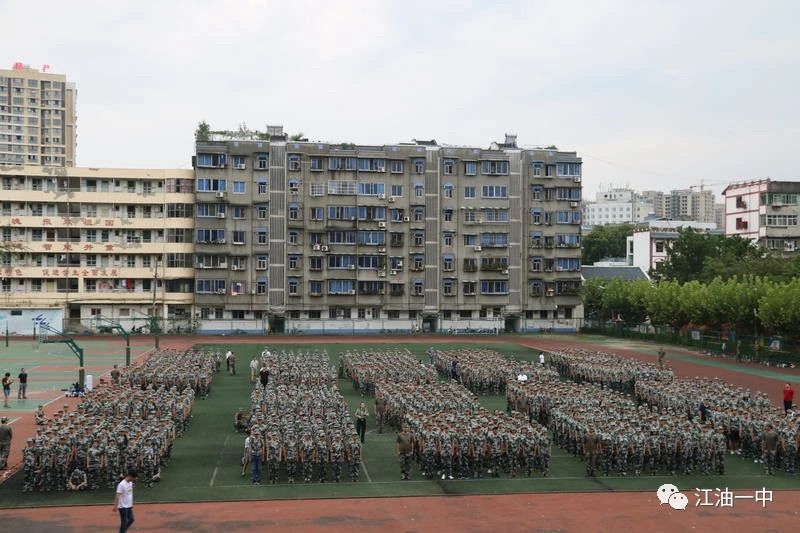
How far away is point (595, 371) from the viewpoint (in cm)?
3759

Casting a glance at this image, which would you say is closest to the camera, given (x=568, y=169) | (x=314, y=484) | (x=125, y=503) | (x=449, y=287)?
(x=125, y=503)

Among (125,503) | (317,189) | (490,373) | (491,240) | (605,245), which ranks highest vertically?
(317,189)

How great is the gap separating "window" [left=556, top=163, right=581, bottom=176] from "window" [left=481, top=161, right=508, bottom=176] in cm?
530

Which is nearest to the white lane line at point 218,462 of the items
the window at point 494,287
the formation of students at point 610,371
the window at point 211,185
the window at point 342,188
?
the formation of students at point 610,371

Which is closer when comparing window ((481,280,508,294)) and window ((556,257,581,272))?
window ((481,280,508,294))

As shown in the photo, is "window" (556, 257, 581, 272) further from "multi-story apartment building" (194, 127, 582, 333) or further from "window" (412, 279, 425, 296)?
"window" (412, 279, 425, 296)

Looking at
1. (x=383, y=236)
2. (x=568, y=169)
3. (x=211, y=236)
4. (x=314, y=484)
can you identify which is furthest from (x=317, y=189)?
(x=314, y=484)

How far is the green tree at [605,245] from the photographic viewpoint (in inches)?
4872

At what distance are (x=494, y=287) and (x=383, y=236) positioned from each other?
1119 centimetres

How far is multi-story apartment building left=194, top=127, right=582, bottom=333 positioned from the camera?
69000 millimetres

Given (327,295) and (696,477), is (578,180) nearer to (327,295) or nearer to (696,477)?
(327,295)

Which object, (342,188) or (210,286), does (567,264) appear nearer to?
(342,188)

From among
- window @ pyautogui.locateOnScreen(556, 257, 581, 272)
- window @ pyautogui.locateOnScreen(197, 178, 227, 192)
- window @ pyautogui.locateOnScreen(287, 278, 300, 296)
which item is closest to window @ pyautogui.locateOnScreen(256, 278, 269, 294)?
window @ pyautogui.locateOnScreen(287, 278, 300, 296)

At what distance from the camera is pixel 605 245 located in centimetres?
12362
